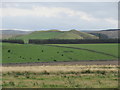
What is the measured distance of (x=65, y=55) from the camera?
238 feet

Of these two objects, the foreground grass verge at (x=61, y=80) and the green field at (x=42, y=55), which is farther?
the green field at (x=42, y=55)

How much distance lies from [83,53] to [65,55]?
233 inches

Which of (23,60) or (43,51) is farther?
(43,51)

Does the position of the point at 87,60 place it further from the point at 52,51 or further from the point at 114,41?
the point at 114,41

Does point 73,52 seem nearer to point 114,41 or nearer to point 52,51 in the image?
point 52,51

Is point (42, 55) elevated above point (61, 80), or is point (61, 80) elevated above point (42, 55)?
point (42, 55)

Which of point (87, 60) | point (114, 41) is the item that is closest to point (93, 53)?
point (87, 60)

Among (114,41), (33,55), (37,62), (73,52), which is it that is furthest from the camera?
(114,41)

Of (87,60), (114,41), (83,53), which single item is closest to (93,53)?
(83,53)

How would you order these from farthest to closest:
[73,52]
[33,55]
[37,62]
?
[73,52], [33,55], [37,62]

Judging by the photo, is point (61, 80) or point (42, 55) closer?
point (61, 80)

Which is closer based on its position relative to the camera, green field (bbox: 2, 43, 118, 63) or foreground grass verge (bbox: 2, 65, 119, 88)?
foreground grass verge (bbox: 2, 65, 119, 88)

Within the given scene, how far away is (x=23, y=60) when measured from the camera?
6706 centimetres

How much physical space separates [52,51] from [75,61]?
33.8ft
